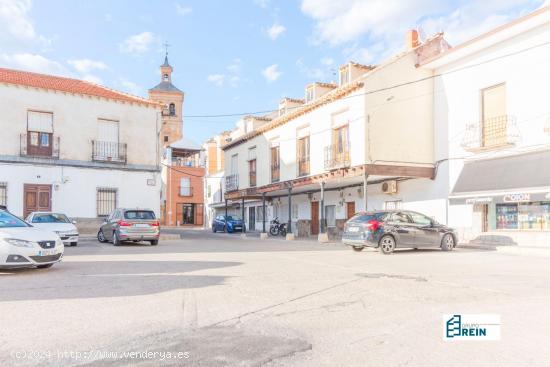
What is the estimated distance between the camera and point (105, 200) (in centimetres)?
2611

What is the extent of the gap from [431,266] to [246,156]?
76.9 ft

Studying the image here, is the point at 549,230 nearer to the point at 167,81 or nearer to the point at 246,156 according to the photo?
the point at 246,156

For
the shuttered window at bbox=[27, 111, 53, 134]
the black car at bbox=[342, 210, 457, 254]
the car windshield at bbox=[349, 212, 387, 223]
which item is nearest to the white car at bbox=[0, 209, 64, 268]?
the black car at bbox=[342, 210, 457, 254]

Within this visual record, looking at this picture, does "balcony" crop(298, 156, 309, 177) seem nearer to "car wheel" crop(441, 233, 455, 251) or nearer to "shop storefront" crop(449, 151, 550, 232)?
"shop storefront" crop(449, 151, 550, 232)

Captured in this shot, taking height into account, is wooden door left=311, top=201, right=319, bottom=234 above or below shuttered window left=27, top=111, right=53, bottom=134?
below

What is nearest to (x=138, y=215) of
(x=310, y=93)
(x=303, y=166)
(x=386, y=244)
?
(x=386, y=244)

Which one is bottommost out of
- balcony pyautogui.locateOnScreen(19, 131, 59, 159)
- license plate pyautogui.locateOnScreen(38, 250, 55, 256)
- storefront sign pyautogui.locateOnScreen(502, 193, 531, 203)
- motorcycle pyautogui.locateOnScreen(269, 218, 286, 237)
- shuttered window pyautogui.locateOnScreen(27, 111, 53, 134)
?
motorcycle pyautogui.locateOnScreen(269, 218, 286, 237)

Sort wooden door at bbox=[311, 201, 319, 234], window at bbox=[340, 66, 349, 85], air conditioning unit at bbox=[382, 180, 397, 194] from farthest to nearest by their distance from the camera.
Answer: wooden door at bbox=[311, 201, 319, 234]
window at bbox=[340, 66, 349, 85]
air conditioning unit at bbox=[382, 180, 397, 194]

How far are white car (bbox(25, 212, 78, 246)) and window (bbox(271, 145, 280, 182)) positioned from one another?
528 inches

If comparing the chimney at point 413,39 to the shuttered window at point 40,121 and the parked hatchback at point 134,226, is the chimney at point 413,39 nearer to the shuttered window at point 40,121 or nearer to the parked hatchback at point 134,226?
the parked hatchback at point 134,226

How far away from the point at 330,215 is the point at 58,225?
14640mm

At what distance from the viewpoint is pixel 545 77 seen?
16.5 m

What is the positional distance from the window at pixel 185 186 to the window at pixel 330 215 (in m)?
29.5

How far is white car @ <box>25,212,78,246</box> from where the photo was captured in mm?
18016
